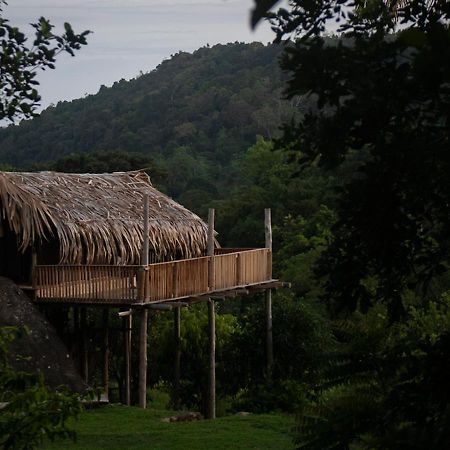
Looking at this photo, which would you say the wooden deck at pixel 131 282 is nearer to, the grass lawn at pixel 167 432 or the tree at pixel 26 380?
the grass lawn at pixel 167 432

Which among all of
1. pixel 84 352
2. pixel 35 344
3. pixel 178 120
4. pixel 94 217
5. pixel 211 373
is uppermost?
pixel 178 120

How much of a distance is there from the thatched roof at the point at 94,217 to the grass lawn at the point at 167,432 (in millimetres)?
2834

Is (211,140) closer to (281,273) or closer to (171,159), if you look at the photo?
(171,159)

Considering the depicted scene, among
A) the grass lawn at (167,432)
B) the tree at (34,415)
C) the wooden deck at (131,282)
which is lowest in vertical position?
the grass lawn at (167,432)

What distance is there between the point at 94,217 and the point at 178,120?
4707cm

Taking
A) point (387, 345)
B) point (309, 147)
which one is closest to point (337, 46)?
point (309, 147)

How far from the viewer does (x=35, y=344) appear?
15.7 meters

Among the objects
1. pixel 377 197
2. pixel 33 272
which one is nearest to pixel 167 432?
pixel 33 272

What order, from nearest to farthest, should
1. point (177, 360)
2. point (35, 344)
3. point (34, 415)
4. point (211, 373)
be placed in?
point (34, 415), point (35, 344), point (211, 373), point (177, 360)

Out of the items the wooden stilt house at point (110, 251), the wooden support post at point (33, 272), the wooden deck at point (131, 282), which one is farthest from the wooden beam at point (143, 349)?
the wooden support post at point (33, 272)

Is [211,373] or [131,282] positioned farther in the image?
[211,373]

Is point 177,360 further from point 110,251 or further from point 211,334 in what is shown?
point 110,251

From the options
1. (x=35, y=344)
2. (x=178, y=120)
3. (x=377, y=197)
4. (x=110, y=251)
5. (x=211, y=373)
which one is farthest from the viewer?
(x=178, y=120)

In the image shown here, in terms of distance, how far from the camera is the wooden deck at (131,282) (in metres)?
15.7
